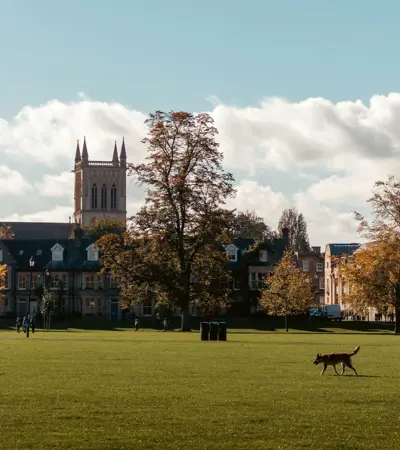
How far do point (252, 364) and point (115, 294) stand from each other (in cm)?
9242

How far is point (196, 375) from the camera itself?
103ft

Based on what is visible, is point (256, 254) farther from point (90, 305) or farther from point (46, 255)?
point (46, 255)

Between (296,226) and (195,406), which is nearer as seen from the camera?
(195,406)

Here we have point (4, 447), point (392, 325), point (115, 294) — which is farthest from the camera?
point (115, 294)

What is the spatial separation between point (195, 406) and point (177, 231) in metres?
66.0

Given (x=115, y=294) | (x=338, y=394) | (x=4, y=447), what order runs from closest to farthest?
(x=4, y=447), (x=338, y=394), (x=115, y=294)

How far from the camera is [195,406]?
22.6 metres

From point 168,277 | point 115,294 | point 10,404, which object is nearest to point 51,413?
point 10,404

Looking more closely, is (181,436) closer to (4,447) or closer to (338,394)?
(4,447)

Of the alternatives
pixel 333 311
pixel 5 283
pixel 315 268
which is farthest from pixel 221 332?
pixel 315 268

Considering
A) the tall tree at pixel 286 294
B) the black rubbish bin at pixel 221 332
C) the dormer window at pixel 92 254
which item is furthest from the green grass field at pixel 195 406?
the dormer window at pixel 92 254

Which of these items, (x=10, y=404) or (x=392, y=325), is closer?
(x=10, y=404)

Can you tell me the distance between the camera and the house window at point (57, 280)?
128500 millimetres

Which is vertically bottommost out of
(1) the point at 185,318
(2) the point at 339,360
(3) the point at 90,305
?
(2) the point at 339,360
